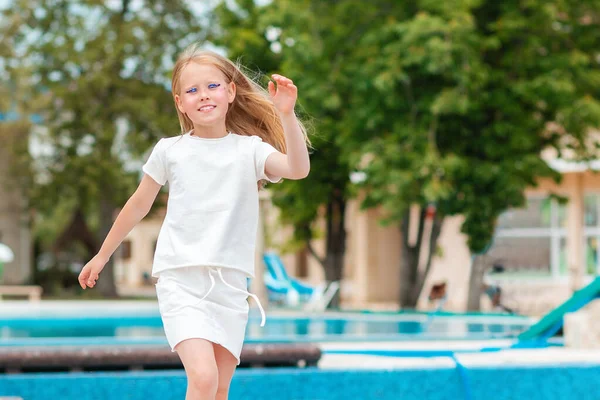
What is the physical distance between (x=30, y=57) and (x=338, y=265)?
559 inches

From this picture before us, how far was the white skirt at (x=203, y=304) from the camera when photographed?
10.8 ft

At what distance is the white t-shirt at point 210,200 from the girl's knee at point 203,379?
0.37 metres

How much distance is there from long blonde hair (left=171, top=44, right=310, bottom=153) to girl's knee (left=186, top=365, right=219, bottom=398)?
943 millimetres

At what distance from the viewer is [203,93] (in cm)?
346

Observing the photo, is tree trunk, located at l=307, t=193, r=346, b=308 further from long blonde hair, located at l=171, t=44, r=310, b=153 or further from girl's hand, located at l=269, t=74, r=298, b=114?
girl's hand, located at l=269, t=74, r=298, b=114

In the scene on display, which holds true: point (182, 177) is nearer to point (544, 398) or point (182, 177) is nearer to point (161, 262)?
point (161, 262)

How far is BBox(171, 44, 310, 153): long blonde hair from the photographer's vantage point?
3605 mm

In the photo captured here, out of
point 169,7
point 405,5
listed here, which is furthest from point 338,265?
point 169,7

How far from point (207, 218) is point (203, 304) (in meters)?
0.30

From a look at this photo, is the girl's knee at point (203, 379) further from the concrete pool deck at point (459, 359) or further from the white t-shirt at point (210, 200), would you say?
the concrete pool deck at point (459, 359)

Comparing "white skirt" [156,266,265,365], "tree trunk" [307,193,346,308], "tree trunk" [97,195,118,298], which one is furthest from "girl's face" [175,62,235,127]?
"tree trunk" [97,195,118,298]

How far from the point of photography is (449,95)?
1612cm

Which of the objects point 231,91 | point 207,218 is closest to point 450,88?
point 231,91

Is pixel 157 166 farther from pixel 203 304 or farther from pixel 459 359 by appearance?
pixel 459 359
